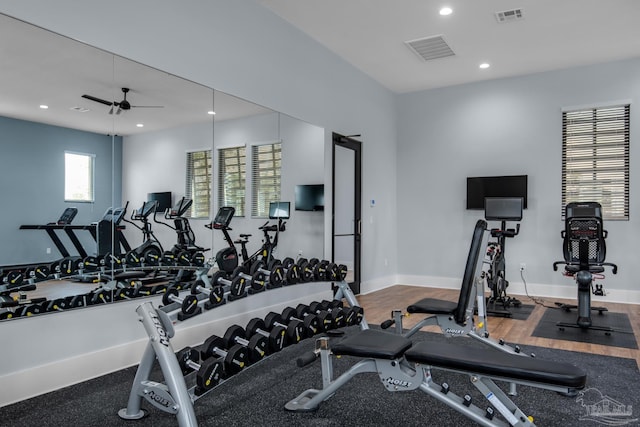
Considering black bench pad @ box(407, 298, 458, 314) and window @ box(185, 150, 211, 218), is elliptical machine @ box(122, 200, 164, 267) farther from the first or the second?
black bench pad @ box(407, 298, 458, 314)

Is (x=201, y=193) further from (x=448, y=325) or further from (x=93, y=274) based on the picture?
(x=448, y=325)

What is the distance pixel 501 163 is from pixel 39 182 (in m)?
5.61

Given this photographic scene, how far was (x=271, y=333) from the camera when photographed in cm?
264

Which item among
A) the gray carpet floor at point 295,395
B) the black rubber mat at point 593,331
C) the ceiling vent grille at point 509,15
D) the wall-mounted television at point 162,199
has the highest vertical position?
the ceiling vent grille at point 509,15

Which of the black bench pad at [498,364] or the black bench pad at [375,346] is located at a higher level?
the black bench pad at [498,364]

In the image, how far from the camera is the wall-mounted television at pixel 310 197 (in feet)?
15.6

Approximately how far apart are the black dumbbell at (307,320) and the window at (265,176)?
139cm

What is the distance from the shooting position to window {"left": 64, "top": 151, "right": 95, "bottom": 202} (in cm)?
284

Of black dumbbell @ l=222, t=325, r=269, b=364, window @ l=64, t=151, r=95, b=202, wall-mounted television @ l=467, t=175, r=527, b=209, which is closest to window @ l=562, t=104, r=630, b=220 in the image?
wall-mounted television @ l=467, t=175, r=527, b=209

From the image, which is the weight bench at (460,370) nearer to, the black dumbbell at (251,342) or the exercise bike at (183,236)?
the black dumbbell at (251,342)

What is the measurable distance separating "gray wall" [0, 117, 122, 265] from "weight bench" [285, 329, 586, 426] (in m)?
1.90

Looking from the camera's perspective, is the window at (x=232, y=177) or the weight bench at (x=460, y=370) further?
the window at (x=232, y=177)

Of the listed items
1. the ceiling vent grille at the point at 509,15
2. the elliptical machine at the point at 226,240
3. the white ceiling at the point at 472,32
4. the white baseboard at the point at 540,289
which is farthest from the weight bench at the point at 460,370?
the white baseboard at the point at 540,289

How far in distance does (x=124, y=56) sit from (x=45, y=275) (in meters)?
1.51
